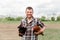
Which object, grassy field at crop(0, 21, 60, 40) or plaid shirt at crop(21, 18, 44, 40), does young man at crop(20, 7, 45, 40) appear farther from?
grassy field at crop(0, 21, 60, 40)

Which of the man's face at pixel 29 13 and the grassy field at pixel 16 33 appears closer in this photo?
the man's face at pixel 29 13

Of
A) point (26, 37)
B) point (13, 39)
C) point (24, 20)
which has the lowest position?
point (13, 39)

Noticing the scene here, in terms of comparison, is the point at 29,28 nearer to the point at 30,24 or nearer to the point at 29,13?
the point at 30,24

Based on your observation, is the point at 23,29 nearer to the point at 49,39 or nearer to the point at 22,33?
the point at 22,33

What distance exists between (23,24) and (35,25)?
0.21 meters

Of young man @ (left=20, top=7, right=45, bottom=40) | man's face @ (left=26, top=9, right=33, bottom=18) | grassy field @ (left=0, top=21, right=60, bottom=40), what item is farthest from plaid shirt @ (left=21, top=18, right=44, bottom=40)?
Result: grassy field @ (left=0, top=21, right=60, bottom=40)

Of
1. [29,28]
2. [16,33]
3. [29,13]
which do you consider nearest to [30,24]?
[29,28]

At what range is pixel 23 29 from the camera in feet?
16.2

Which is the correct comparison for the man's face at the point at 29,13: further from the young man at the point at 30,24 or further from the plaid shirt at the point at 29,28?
the plaid shirt at the point at 29,28

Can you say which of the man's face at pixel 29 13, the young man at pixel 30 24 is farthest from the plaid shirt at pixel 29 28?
the man's face at pixel 29 13

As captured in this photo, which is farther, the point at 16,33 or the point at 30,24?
the point at 16,33

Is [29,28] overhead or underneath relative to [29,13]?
underneath

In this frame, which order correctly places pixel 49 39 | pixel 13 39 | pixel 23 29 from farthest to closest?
pixel 13 39, pixel 49 39, pixel 23 29

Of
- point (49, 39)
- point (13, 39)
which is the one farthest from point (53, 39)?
point (13, 39)
